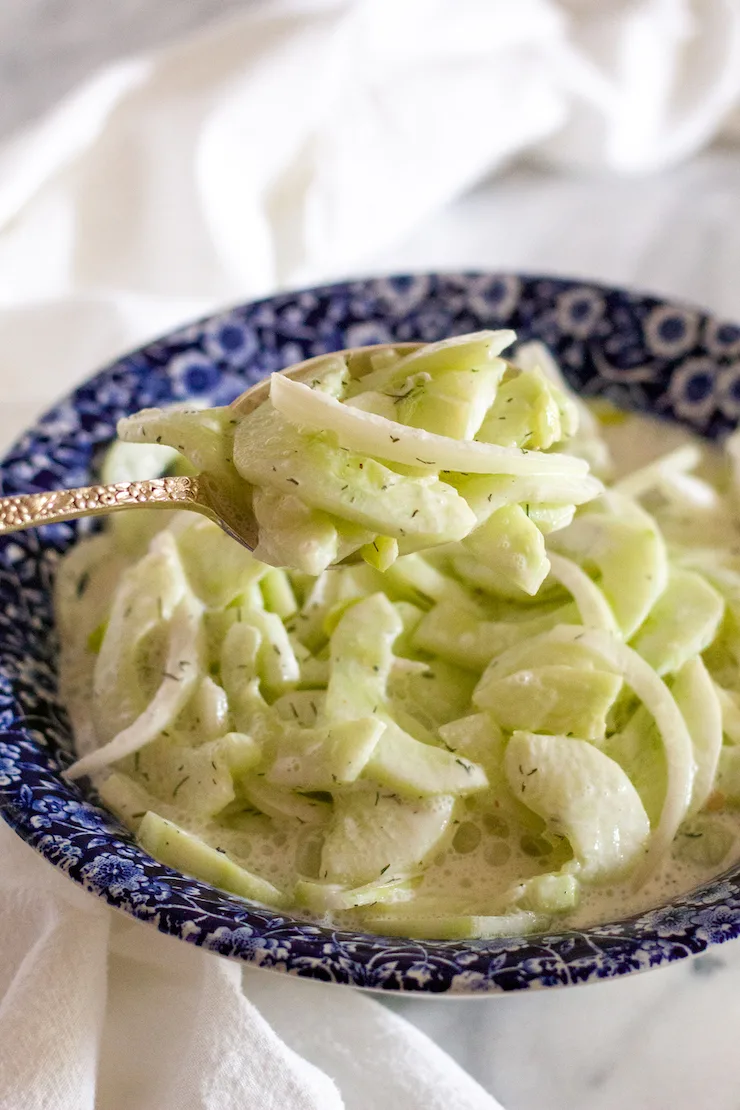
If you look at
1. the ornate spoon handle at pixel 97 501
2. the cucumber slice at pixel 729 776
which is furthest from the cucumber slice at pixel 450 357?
the cucumber slice at pixel 729 776

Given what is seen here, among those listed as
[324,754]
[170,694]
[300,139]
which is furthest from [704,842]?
[300,139]

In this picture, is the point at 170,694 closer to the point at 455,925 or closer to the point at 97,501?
the point at 97,501

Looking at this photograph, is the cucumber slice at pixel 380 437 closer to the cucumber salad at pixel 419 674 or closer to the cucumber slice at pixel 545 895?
the cucumber salad at pixel 419 674

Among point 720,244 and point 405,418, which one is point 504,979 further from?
point 720,244

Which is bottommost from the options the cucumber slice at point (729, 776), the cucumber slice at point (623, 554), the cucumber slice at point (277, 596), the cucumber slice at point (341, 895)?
the cucumber slice at point (729, 776)

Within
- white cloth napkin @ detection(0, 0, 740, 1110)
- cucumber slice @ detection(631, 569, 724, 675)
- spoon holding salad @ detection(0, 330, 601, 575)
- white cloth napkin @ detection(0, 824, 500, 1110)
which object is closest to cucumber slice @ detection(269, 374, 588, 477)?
spoon holding salad @ detection(0, 330, 601, 575)

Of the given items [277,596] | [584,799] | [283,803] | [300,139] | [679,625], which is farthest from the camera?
[300,139]

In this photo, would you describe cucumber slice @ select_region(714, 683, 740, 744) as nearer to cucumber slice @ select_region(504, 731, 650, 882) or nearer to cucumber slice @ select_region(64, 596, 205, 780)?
cucumber slice @ select_region(504, 731, 650, 882)
